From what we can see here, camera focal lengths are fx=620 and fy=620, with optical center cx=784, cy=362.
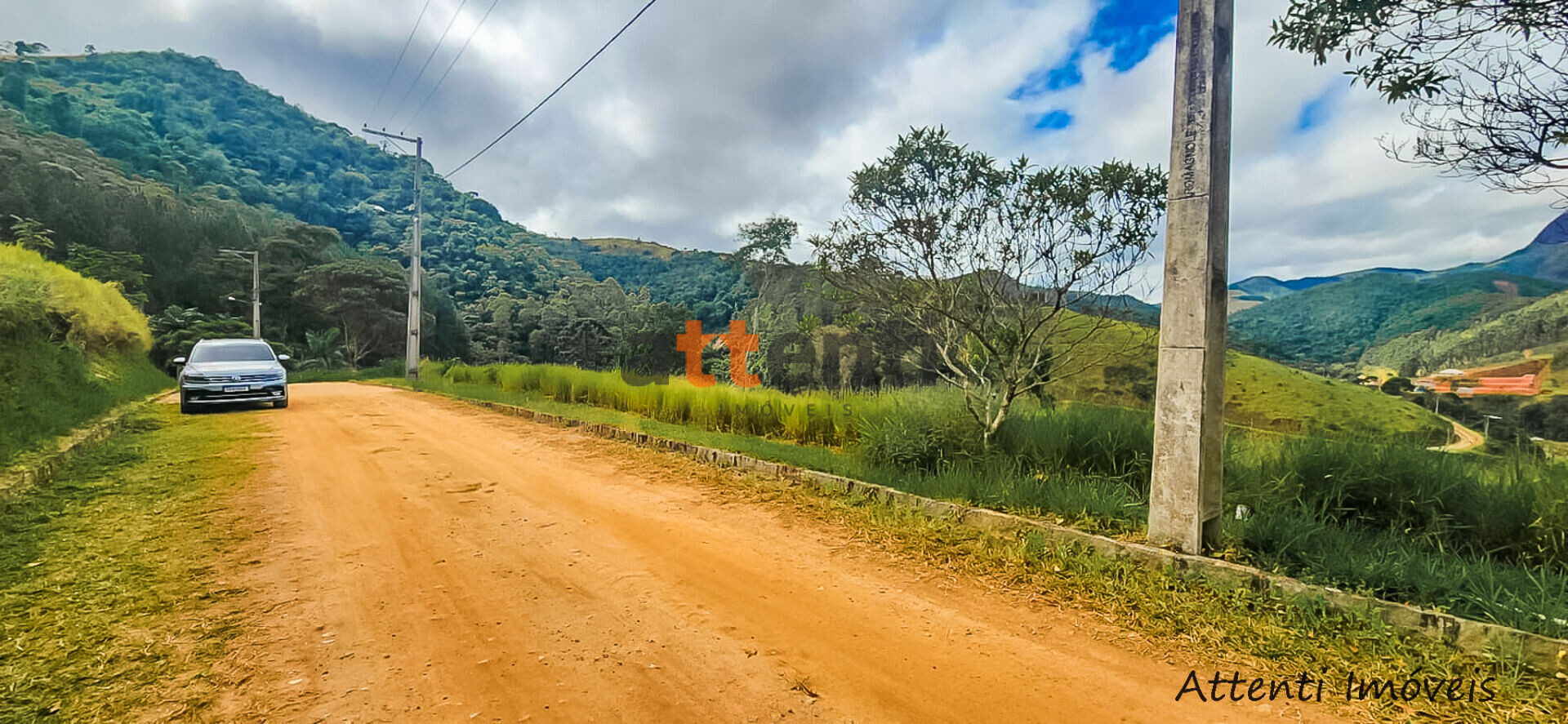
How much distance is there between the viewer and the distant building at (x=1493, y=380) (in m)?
4.40

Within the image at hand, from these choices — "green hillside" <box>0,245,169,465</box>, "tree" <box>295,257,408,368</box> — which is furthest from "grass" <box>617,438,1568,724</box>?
"tree" <box>295,257,408,368</box>

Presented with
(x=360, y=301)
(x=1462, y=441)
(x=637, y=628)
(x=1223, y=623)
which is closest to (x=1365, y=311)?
(x=1462, y=441)

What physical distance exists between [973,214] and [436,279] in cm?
5288

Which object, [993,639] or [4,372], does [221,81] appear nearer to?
[4,372]

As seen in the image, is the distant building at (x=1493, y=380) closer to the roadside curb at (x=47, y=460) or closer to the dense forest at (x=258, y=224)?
the roadside curb at (x=47, y=460)

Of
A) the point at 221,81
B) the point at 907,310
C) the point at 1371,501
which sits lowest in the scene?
the point at 1371,501

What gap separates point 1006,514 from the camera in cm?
425

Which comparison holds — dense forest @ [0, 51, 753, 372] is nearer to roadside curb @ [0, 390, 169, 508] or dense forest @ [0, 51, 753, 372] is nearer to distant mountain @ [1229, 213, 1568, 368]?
roadside curb @ [0, 390, 169, 508]

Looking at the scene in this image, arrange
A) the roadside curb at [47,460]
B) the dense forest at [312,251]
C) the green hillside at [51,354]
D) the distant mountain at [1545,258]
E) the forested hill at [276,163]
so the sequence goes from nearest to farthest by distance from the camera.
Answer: the distant mountain at [1545,258] → the roadside curb at [47,460] → the green hillside at [51,354] → the dense forest at [312,251] → the forested hill at [276,163]

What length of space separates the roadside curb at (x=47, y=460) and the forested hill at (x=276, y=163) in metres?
33.6

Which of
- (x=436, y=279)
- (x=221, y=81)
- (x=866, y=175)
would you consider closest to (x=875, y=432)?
(x=866, y=175)

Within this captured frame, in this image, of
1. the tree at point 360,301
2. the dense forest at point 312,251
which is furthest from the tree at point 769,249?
the tree at point 360,301

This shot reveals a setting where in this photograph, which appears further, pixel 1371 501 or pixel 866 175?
pixel 866 175

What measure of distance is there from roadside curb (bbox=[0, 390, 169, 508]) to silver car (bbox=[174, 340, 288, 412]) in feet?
6.02
